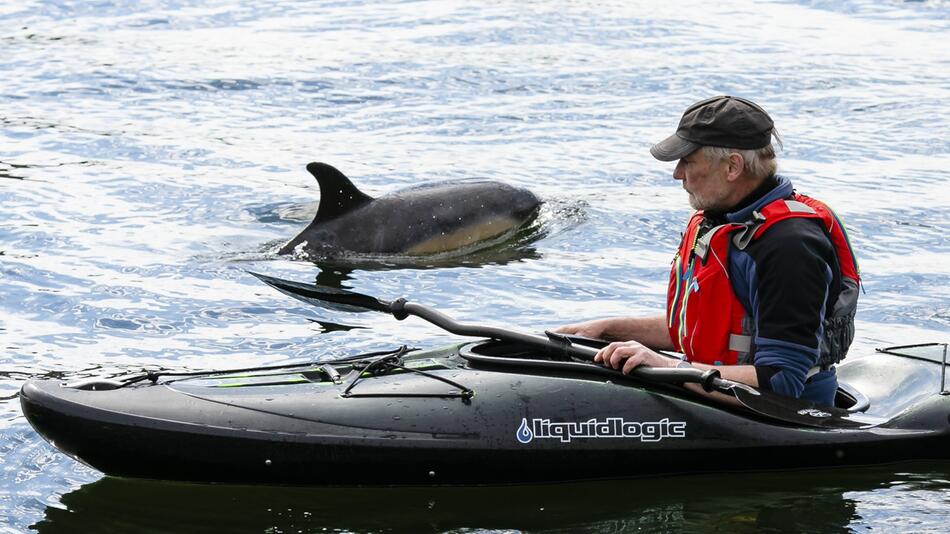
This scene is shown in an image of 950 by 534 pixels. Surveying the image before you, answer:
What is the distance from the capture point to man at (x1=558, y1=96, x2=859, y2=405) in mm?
5523

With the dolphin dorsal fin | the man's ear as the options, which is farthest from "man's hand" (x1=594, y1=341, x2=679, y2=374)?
the dolphin dorsal fin

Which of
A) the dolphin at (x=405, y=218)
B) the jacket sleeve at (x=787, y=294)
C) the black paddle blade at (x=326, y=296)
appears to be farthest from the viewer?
the dolphin at (x=405, y=218)

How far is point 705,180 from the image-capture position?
5781 millimetres

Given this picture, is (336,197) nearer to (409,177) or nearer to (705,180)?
(409,177)

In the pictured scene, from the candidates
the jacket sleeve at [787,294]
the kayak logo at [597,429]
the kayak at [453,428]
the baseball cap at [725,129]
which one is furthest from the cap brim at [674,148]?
the kayak logo at [597,429]

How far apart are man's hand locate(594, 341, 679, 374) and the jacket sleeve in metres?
0.40

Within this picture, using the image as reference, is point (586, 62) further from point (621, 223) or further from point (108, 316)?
point (108, 316)

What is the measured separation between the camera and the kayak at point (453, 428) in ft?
19.2

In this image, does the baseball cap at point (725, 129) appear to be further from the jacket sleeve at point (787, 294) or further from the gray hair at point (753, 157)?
the jacket sleeve at point (787, 294)

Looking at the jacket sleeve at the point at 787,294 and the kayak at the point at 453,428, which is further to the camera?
the kayak at the point at 453,428

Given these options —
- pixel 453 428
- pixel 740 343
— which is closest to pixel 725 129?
pixel 740 343

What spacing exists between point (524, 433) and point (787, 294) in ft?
4.04

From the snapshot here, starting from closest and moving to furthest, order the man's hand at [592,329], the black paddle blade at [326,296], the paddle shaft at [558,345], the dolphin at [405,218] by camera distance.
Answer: the paddle shaft at [558,345], the man's hand at [592,329], the black paddle blade at [326,296], the dolphin at [405,218]

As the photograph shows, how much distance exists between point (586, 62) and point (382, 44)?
288 cm
